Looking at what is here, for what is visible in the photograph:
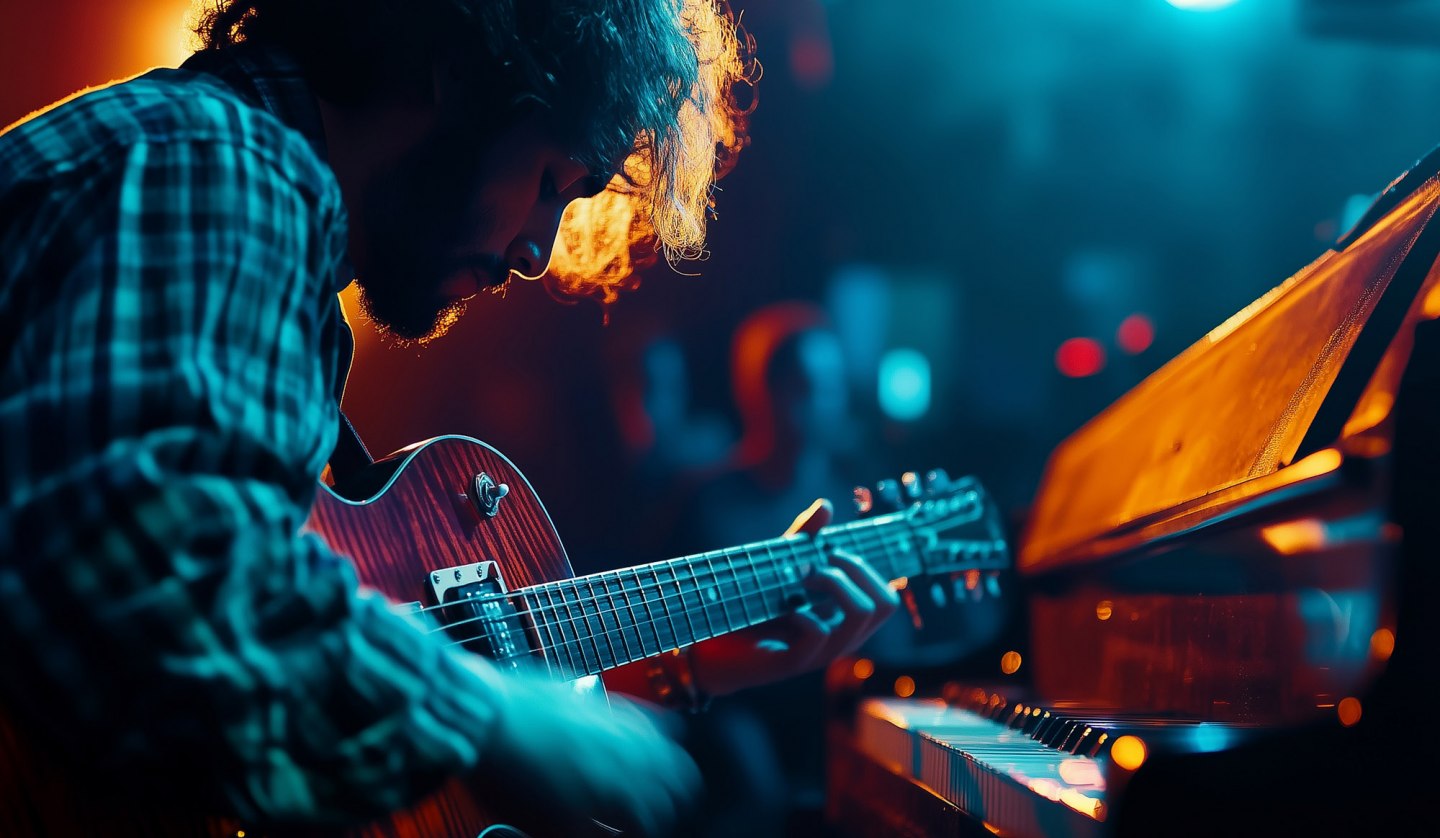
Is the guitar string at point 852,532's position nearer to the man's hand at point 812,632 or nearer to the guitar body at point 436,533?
the man's hand at point 812,632

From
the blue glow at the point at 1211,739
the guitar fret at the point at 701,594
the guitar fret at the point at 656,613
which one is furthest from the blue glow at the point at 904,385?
the blue glow at the point at 1211,739

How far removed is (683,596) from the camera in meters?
1.58

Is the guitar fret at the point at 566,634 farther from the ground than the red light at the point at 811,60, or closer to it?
closer to it

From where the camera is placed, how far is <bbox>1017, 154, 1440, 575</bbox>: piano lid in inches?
39.5

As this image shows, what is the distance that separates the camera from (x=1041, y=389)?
3.79m

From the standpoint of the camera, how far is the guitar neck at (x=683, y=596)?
1.35 meters

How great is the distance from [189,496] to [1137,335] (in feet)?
12.7

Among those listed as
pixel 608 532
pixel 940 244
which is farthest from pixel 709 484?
pixel 940 244

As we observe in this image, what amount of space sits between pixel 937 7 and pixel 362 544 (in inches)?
132

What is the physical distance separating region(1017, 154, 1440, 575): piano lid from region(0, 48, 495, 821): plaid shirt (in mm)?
874

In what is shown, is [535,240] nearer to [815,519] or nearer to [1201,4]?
[815,519]

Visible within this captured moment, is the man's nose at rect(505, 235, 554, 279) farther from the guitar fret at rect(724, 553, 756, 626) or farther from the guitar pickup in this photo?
Answer: the guitar fret at rect(724, 553, 756, 626)

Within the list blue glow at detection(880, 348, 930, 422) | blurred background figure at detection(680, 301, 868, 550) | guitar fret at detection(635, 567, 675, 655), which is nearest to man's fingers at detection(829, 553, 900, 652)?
guitar fret at detection(635, 567, 675, 655)

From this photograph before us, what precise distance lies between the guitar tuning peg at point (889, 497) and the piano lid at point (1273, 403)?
30 cm
